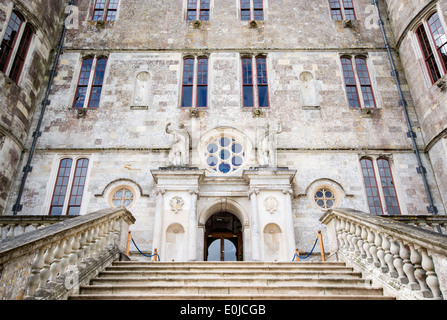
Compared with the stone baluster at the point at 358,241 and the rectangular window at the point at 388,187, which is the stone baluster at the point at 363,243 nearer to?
the stone baluster at the point at 358,241

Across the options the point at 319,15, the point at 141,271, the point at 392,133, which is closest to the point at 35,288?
the point at 141,271

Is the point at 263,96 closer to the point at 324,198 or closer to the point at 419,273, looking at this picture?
the point at 324,198

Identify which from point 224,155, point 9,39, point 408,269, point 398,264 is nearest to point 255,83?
point 224,155

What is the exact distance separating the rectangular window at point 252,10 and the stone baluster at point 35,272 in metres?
14.0

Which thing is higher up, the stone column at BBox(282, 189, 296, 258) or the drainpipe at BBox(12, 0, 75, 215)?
the drainpipe at BBox(12, 0, 75, 215)

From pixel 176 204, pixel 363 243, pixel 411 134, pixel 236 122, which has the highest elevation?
pixel 236 122

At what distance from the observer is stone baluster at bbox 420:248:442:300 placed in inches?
158

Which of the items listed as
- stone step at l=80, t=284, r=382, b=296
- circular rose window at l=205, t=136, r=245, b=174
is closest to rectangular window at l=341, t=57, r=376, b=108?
circular rose window at l=205, t=136, r=245, b=174

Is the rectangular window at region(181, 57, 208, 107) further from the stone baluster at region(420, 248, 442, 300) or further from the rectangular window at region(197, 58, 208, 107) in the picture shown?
the stone baluster at region(420, 248, 442, 300)

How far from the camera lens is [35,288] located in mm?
4219

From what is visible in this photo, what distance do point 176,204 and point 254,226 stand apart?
2.62 metres

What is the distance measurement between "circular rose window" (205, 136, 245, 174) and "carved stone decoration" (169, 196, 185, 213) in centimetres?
189

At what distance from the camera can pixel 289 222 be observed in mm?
10531

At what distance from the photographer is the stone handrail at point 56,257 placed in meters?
3.63
